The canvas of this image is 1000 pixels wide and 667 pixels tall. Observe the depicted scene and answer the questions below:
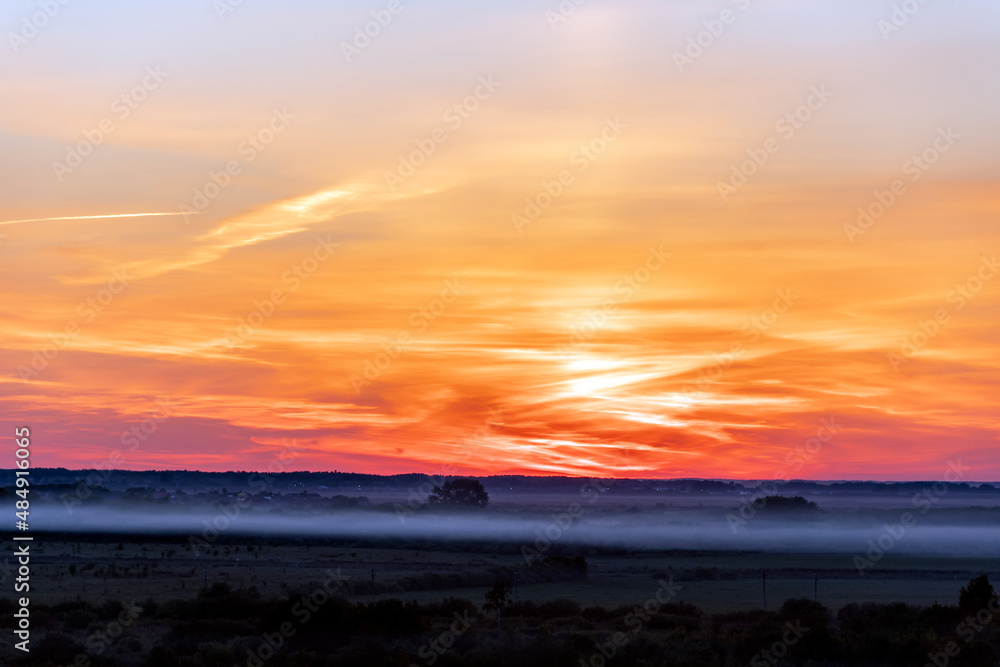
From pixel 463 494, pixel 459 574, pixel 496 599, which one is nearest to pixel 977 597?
pixel 496 599

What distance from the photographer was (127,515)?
A: 170500 mm

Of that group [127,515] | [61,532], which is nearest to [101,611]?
[61,532]

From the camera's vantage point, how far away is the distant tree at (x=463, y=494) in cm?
18438

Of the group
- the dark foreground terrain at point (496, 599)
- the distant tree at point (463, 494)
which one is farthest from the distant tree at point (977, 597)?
the distant tree at point (463, 494)

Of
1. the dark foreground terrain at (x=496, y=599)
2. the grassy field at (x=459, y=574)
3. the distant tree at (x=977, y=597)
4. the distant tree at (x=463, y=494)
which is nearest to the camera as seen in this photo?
the dark foreground terrain at (x=496, y=599)

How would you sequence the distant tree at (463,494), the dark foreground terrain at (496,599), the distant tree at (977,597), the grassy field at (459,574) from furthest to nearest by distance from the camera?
the distant tree at (463,494)
the grassy field at (459,574)
the distant tree at (977,597)
the dark foreground terrain at (496,599)

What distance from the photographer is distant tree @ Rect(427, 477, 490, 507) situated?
7259 inches

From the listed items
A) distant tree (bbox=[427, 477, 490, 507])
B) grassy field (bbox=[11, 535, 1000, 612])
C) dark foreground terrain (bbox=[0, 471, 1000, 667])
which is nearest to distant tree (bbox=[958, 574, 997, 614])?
dark foreground terrain (bbox=[0, 471, 1000, 667])

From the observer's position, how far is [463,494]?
7303 inches

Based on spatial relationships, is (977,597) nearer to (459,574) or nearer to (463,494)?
(459,574)

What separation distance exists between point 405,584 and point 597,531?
85.9m

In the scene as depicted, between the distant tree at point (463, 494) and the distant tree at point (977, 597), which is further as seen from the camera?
the distant tree at point (463, 494)

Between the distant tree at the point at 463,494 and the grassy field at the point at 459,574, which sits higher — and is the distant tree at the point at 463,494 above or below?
above

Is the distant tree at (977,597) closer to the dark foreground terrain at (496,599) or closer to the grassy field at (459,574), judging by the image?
the dark foreground terrain at (496,599)
